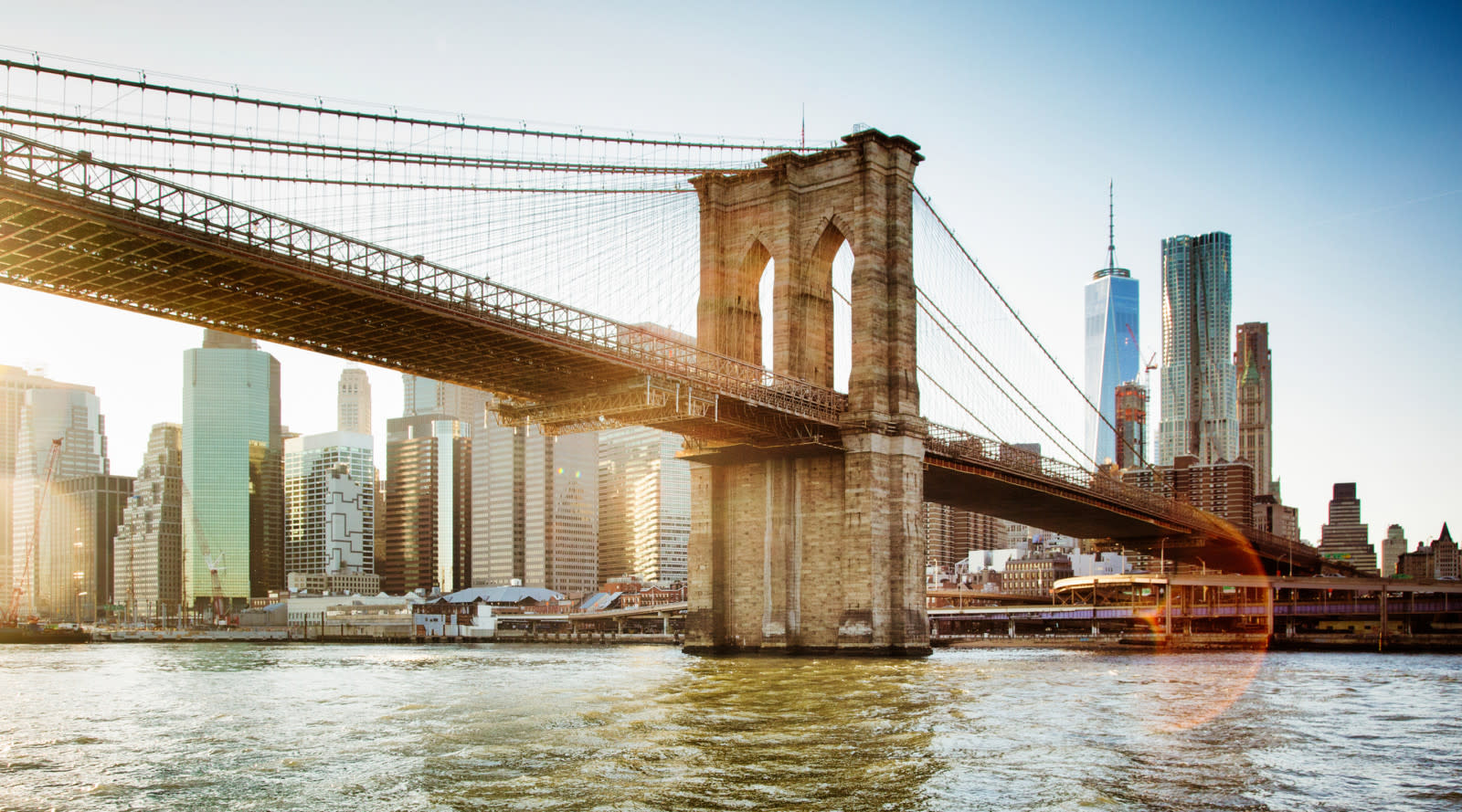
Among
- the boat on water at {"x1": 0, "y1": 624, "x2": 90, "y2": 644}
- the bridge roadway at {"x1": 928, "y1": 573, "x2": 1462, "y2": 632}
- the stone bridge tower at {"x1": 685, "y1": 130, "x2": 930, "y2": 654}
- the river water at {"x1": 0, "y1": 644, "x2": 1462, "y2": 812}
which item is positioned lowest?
the boat on water at {"x1": 0, "y1": 624, "x2": 90, "y2": 644}

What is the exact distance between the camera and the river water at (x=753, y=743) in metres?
21.7

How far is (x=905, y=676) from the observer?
45.7 metres

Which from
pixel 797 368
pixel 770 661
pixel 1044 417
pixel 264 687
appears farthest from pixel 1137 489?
pixel 264 687

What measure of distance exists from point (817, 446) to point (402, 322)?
22.5 m

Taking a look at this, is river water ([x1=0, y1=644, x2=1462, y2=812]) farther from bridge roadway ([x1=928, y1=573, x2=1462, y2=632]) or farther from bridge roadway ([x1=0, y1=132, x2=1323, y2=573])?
bridge roadway ([x1=928, y1=573, x2=1462, y2=632])

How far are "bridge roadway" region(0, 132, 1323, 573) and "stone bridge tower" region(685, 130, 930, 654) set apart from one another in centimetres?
213

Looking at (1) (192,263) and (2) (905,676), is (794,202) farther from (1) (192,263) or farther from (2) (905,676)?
Answer: (1) (192,263)

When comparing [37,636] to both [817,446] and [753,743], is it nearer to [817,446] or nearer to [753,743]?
[817,446]

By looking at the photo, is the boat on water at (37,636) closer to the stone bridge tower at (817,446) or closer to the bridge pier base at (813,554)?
the bridge pier base at (813,554)

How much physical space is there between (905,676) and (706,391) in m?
13.7

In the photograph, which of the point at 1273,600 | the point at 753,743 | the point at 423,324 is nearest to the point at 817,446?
the point at 423,324

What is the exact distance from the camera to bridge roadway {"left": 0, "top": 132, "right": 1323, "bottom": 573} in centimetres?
3397

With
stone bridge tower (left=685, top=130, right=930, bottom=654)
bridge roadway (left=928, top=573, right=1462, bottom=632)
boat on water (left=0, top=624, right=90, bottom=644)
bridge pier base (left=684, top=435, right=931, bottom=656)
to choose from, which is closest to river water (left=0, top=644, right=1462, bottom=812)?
bridge pier base (left=684, top=435, right=931, bottom=656)

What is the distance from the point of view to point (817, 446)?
5900 cm
